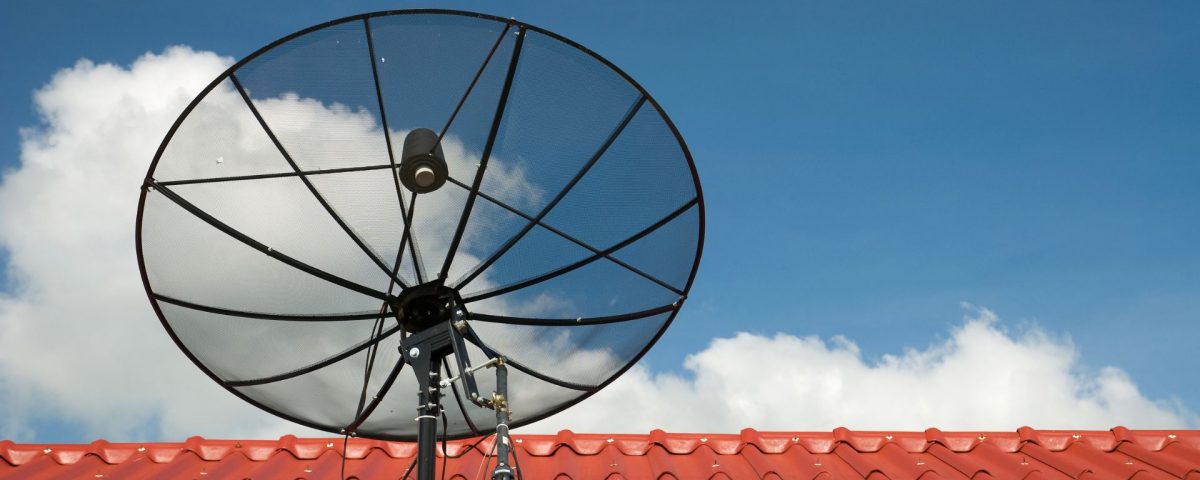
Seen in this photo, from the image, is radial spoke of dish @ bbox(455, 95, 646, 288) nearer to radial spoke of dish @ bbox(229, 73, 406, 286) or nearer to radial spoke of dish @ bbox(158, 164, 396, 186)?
radial spoke of dish @ bbox(229, 73, 406, 286)

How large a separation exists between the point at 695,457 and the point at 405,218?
2.69m

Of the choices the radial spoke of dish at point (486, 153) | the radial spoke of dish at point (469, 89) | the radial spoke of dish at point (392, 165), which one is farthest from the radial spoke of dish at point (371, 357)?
the radial spoke of dish at point (469, 89)

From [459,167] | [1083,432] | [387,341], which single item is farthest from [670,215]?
[1083,432]

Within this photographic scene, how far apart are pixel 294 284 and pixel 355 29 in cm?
124

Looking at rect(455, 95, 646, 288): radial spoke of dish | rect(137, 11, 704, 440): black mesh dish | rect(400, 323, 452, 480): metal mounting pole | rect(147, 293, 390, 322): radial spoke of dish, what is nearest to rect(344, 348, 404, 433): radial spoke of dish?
rect(137, 11, 704, 440): black mesh dish

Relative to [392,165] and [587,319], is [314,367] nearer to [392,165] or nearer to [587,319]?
[392,165]

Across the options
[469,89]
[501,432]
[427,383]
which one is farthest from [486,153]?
[501,432]

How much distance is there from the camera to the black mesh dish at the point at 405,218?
4.20 meters

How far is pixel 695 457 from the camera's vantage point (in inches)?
236

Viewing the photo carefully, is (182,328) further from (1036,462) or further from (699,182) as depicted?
(1036,462)

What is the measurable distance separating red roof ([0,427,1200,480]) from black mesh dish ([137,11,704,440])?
126cm

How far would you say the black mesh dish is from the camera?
13.8 feet

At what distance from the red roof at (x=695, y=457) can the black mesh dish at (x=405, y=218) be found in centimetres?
126

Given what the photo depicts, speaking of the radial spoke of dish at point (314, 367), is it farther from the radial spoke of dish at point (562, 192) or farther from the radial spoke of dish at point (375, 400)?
the radial spoke of dish at point (562, 192)
